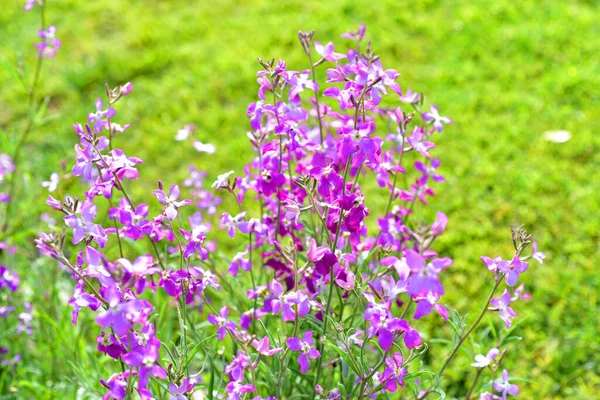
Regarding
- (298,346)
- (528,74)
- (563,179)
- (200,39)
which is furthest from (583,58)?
(298,346)

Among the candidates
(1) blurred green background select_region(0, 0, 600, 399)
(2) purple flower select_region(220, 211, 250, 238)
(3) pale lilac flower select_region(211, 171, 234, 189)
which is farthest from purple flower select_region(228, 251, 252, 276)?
(1) blurred green background select_region(0, 0, 600, 399)

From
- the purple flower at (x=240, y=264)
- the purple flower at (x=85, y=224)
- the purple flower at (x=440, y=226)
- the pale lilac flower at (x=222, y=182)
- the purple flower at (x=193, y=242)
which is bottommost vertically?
the purple flower at (x=240, y=264)

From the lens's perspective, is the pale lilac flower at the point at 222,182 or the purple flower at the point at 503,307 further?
the pale lilac flower at the point at 222,182

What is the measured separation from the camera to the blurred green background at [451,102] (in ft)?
10.0

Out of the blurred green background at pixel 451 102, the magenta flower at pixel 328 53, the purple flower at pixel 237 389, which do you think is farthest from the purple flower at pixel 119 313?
the blurred green background at pixel 451 102

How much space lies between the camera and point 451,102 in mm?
4242

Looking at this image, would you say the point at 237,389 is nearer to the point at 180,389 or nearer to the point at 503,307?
the point at 180,389

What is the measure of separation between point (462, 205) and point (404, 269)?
8.27 feet

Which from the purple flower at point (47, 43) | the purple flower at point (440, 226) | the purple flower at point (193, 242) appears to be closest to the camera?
the purple flower at point (440, 226)

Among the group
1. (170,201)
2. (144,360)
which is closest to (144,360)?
(144,360)

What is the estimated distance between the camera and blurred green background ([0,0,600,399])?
3.05 metres

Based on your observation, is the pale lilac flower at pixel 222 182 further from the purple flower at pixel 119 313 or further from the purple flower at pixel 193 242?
the purple flower at pixel 119 313

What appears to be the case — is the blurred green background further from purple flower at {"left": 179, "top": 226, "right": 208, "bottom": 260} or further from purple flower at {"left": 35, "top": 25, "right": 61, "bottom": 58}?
purple flower at {"left": 179, "top": 226, "right": 208, "bottom": 260}

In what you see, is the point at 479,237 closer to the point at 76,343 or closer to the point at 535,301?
the point at 535,301
